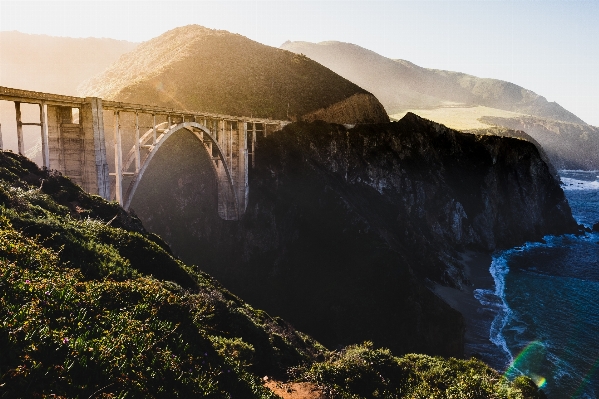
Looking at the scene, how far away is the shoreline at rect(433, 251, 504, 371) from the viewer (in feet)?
107

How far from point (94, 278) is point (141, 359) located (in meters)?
4.61

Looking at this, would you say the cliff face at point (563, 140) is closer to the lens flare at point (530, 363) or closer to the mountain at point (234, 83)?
the mountain at point (234, 83)

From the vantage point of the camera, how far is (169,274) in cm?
1650

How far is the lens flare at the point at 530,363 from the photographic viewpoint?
29.0m

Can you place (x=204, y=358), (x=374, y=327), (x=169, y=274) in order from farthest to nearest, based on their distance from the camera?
(x=374, y=327) → (x=169, y=274) → (x=204, y=358)

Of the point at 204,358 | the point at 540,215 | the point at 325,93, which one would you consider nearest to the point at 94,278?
the point at 204,358

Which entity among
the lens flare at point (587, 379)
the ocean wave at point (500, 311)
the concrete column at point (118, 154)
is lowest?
the lens flare at point (587, 379)

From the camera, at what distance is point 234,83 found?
210 feet

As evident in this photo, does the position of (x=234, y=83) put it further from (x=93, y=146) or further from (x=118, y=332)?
(x=118, y=332)

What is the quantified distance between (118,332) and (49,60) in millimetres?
186836

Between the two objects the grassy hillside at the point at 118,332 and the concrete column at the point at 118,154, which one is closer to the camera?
the grassy hillside at the point at 118,332

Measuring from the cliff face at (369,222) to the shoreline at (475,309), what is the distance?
2.12 metres

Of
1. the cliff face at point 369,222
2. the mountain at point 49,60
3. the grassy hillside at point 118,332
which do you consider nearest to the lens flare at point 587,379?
the cliff face at point 369,222

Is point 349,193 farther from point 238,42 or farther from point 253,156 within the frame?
point 238,42
